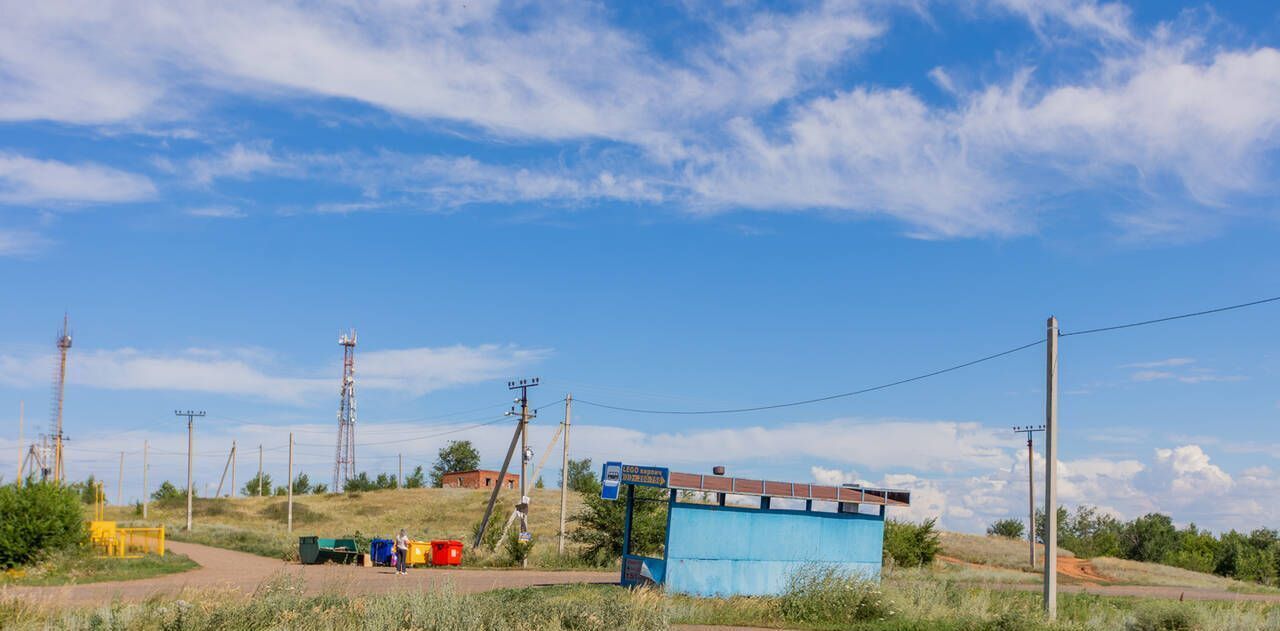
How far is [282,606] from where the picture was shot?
15.3 meters

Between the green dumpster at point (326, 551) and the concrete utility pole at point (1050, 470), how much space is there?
28.0 meters

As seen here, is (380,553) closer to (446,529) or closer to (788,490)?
(788,490)

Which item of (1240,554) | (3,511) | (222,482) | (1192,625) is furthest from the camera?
(222,482)

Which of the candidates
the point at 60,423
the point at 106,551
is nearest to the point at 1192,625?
the point at 106,551

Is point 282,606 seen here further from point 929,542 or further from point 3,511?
point 929,542

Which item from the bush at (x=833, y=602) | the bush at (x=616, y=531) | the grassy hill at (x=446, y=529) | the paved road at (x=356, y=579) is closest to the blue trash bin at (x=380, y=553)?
the paved road at (x=356, y=579)

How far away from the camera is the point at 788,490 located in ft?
87.1

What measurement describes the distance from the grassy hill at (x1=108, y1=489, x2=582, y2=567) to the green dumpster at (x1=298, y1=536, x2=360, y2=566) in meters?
13.2

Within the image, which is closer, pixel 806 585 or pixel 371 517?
pixel 806 585

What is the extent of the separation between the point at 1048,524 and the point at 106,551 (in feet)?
118

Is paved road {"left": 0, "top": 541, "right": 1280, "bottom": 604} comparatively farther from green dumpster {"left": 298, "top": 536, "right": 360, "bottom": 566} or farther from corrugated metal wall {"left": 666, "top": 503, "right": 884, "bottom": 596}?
corrugated metal wall {"left": 666, "top": 503, "right": 884, "bottom": 596}

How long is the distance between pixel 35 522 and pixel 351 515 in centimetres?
5351

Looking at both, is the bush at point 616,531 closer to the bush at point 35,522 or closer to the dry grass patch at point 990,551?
the bush at point 35,522

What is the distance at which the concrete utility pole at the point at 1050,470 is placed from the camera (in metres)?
22.7
